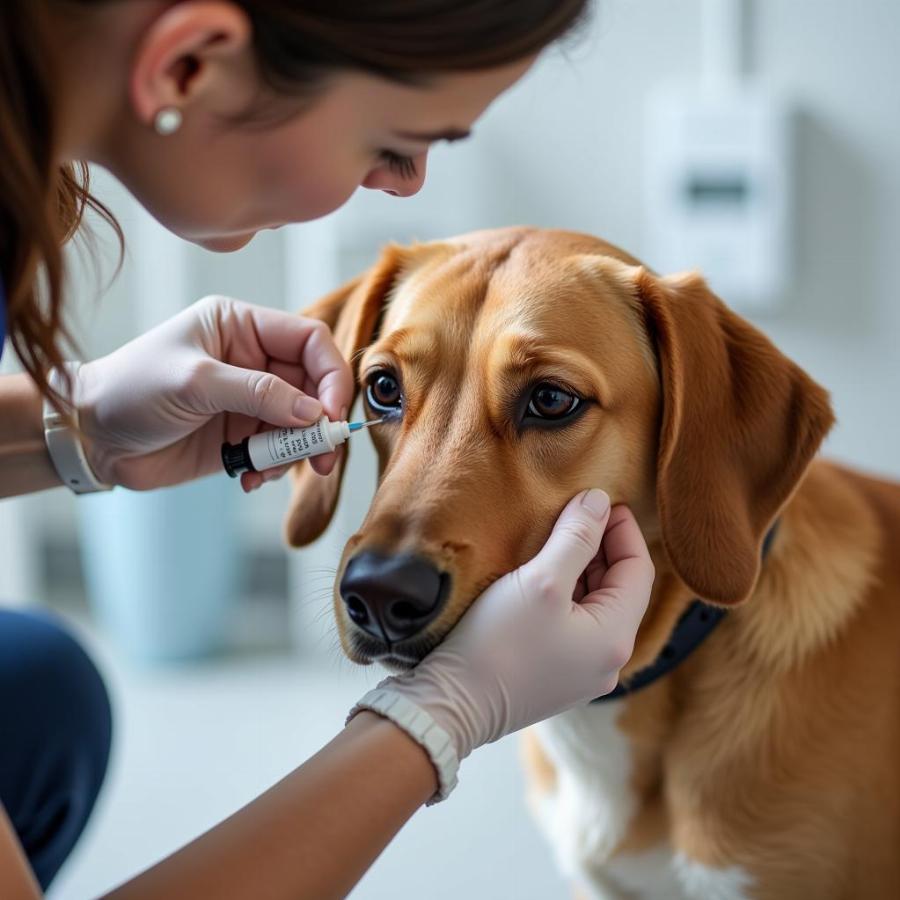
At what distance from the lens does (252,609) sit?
3.32 meters

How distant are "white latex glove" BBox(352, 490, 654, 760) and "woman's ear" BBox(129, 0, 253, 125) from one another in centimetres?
52

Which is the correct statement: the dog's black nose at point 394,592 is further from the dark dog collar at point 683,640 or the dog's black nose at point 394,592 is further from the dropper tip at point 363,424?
the dark dog collar at point 683,640

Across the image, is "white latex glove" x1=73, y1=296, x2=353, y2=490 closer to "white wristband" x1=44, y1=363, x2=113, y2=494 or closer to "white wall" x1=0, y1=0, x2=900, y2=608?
"white wristband" x1=44, y1=363, x2=113, y2=494

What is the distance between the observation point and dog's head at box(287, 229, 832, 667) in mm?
1149

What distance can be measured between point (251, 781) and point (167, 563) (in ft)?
2.26

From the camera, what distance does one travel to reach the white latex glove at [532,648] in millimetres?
1026

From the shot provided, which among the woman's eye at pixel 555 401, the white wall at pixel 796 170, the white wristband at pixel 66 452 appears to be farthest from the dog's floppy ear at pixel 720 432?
the white wall at pixel 796 170

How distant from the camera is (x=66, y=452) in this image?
1384 mm

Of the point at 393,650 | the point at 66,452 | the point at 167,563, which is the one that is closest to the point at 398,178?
the point at 393,650

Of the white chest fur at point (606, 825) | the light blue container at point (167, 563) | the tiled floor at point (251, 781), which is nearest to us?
the white chest fur at point (606, 825)

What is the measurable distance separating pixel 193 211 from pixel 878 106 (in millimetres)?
1958

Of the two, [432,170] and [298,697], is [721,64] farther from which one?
[298,697]

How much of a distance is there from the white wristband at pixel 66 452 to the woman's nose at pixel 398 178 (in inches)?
19.3

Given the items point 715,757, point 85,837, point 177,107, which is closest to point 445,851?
point 85,837
